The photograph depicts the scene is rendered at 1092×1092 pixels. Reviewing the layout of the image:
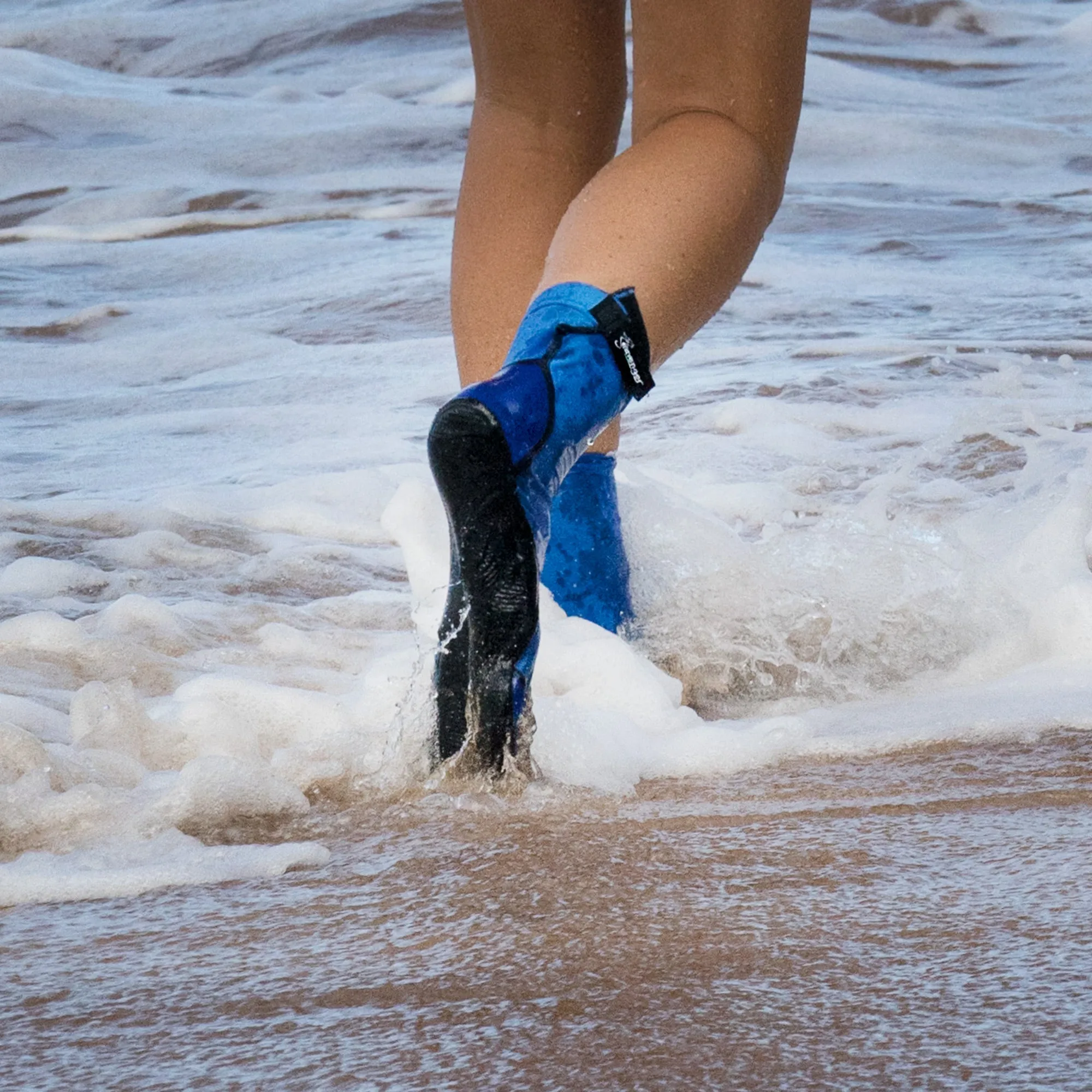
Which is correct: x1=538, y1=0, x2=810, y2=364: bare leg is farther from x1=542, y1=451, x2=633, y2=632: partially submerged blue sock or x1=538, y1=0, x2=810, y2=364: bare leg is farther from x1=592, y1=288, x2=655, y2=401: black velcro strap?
x1=542, y1=451, x2=633, y2=632: partially submerged blue sock

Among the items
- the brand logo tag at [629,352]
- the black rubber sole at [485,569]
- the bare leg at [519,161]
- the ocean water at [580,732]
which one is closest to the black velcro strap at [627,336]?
the brand logo tag at [629,352]

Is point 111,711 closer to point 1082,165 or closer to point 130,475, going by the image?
point 130,475

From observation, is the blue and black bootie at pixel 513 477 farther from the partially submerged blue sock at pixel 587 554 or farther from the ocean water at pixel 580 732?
the partially submerged blue sock at pixel 587 554

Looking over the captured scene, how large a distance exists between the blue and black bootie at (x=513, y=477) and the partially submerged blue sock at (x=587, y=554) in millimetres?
351

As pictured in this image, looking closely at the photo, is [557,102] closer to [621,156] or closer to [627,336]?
[621,156]

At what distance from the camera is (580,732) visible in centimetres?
125

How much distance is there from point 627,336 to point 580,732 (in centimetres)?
31

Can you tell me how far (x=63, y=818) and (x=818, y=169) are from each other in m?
5.93

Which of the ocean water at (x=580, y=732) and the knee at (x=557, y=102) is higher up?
the knee at (x=557, y=102)

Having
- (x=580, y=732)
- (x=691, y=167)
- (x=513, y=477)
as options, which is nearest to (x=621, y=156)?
(x=691, y=167)

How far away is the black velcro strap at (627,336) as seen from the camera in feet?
3.87

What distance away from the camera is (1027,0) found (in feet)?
34.1

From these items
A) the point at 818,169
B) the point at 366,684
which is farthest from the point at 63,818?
the point at 818,169

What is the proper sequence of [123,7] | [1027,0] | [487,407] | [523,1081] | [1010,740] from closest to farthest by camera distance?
[523,1081]
[487,407]
[1010,740]
[123,7]
[1027,0]
